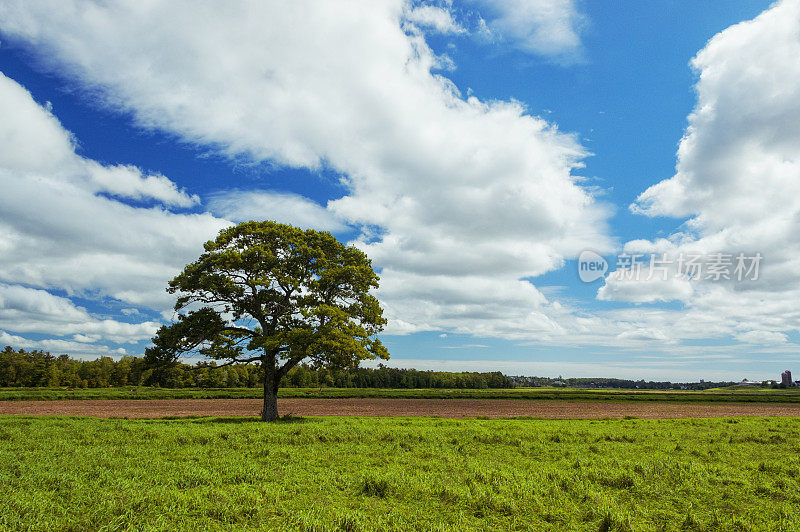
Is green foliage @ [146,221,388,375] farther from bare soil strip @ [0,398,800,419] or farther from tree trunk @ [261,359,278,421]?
bare soil strip @ [0,398,800,419]

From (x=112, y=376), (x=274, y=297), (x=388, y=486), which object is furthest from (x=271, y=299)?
(x=112, y=376)

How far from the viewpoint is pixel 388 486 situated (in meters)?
10.1

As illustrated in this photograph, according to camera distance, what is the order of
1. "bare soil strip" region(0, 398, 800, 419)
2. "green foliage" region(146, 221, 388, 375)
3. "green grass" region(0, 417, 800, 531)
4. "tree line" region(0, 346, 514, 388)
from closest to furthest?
"green grass" region(0, 417, 800, 531)
"green foliage" region(146, 221, 388, 375)
"bare soil strip" region(0, 398, 800, 419)
"tree line" region(0, 346, 514, 388)

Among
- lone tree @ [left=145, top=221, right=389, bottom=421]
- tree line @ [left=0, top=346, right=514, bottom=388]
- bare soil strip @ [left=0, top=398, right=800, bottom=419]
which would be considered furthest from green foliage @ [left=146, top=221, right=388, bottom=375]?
tree line @ [left=0, top=346, right=514, bottom=388]

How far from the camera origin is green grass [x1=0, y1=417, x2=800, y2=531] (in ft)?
26.8

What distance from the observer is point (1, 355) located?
429 ft

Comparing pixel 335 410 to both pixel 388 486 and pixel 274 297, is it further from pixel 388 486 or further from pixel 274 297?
pixel 388 486

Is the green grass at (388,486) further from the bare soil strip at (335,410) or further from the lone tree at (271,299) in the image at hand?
the bare soil strip at (335,410)

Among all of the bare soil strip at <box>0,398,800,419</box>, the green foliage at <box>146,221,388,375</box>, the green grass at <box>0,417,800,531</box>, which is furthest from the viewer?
the bare soil strip at <box>0,398,800,419</box>

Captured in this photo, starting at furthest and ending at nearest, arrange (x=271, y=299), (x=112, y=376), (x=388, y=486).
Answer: (x=112, y=376) → (x=271, y=299) → (x=388, y=486)

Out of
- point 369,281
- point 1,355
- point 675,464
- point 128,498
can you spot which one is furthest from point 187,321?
point 1,355

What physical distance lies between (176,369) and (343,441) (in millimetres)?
18351

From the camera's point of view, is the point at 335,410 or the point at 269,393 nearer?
the point at 269,393

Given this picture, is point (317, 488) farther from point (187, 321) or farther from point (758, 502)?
point (187, 321)
